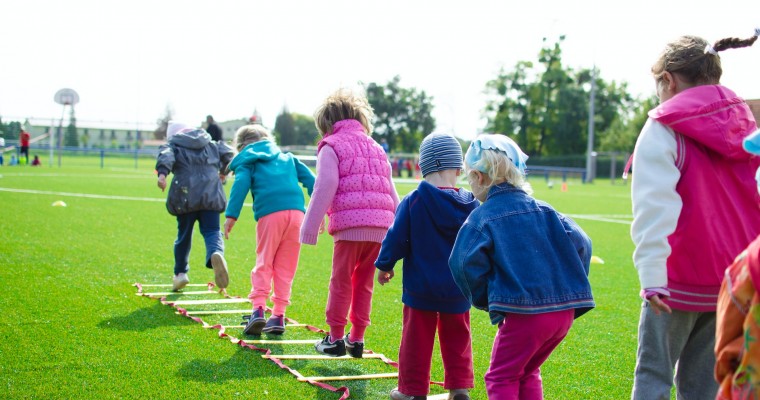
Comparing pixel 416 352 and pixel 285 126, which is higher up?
pixel 285 126

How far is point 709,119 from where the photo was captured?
111 inches

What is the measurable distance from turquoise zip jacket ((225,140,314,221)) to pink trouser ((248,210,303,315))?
77 millimetres

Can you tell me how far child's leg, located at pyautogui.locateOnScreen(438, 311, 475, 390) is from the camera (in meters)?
3.99

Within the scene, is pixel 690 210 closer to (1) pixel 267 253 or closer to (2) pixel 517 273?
(2) pixel 517 273

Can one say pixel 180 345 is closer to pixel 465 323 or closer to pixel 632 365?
pixel 465 323

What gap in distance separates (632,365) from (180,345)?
300 centimetres

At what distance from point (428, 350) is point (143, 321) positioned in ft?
8.48

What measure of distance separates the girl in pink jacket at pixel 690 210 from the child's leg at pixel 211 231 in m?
4.63

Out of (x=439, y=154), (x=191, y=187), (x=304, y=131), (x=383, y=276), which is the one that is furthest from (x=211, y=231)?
(x=304, y=131)

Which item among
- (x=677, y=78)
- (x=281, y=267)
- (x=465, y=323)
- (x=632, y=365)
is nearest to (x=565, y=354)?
(x=632, y=365)

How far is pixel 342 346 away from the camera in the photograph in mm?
4836

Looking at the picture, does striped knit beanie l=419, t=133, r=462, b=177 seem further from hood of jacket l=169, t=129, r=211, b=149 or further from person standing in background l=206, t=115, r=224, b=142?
person standing in background l=206, t=115, r=224, b=142

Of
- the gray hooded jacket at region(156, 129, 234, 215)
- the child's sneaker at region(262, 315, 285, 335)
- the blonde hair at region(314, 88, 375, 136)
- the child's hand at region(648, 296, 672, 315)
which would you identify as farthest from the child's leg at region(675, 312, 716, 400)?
the gray hooded jacket at region(156, 129, 234, 215)

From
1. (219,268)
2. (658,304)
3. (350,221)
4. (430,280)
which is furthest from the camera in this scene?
(219,268)
